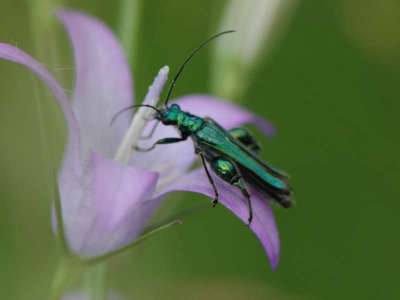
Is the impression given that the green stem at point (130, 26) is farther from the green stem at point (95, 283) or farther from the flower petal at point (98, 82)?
the green stem at point (95, 283)

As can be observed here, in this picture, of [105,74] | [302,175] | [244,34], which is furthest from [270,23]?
[302,175]

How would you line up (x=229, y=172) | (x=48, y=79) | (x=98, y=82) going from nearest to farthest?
(x=48, y=79) < (x=229, y=172) < (x=98, y=82)

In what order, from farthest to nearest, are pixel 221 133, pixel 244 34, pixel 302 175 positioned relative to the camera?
pixel 302 175 < pixel 244 34 < pixel 221 133

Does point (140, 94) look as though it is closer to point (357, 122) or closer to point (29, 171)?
point (29, 171)

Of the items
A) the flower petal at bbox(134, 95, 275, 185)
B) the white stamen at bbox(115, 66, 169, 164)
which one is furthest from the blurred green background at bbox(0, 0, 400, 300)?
the white stamen at bbox(115, 66, 169, 164)

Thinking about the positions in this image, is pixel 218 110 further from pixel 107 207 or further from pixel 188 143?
pixel 107 207

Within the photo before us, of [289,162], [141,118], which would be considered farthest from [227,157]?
[289,162]

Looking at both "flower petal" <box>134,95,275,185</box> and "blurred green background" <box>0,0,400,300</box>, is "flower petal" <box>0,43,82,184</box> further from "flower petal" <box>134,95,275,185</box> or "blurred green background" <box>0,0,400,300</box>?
"blurred green background" <box>0,0,400,300</box>
